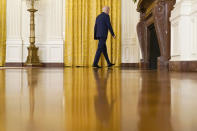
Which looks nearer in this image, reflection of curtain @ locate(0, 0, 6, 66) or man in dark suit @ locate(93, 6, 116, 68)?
man in dark suit @ locate(93, 6, 116, 68)

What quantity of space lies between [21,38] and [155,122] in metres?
7.06

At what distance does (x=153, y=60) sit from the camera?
454 centimetres

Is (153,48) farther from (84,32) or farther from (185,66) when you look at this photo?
(84,32)

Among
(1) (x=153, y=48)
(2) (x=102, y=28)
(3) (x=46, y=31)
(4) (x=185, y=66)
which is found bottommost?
(4) (x=185, y=66)

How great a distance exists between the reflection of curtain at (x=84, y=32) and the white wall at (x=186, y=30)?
4323mm

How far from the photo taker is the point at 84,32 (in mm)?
6875

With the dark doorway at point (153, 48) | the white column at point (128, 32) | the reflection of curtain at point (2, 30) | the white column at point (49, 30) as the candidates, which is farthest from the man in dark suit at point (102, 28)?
the reflection of curtain at point (2, 30)

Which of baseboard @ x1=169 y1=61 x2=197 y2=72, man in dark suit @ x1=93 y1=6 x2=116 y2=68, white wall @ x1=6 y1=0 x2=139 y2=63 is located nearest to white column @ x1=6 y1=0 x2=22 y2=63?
white wall @ x1=6 y1=0 x2=139 y2=63

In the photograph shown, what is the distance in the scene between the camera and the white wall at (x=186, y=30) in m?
2.39

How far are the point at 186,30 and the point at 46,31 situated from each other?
16.4 ft

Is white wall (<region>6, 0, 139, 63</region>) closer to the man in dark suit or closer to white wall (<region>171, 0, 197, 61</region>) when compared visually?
the man in dark suit

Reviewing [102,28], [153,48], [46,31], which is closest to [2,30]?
[46,31]

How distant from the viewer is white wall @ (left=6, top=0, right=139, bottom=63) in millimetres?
6918

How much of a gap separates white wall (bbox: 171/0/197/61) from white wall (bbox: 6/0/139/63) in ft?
14.3
